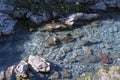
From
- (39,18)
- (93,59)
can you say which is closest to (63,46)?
(93,59)

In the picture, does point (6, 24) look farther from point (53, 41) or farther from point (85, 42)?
point (85, 42)

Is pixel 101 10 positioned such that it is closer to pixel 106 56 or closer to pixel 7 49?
pixel 106 56

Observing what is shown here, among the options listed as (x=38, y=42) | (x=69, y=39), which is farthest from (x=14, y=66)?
(x=69, y=39)

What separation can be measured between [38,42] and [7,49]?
69.2 inches

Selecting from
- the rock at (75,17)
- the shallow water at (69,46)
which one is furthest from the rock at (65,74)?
the rock at (75,17)

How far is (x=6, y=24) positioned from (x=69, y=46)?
13.1 feet

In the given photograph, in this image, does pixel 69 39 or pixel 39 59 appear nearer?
pixel 39 59

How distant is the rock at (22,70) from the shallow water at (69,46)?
87cm

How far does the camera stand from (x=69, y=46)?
52.3ft

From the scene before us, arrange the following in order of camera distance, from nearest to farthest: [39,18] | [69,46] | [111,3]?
[69,46] < [39,18] < [111,3]

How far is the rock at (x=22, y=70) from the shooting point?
13.7 meters

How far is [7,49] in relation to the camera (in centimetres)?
1577

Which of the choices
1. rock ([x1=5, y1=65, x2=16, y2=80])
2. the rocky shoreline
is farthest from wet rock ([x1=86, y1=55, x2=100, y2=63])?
rock ([x1=5, y1=65, x2=16, y2=80])

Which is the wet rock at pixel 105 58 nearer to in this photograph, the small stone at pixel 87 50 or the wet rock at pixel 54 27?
the small stone at pixel 87 50
